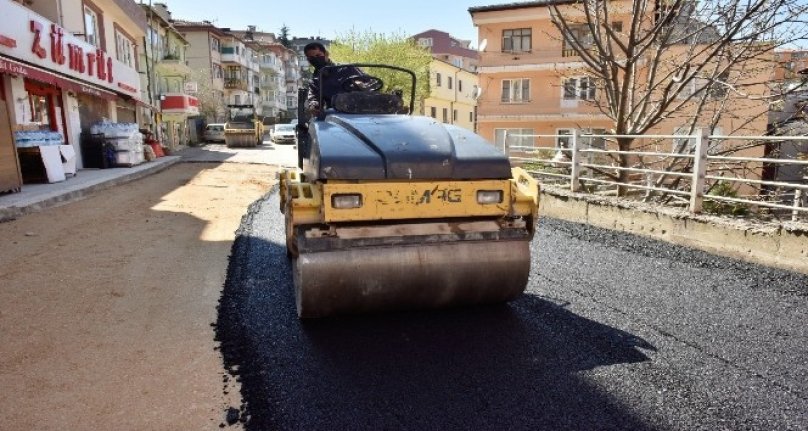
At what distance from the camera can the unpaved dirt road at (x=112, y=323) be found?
256 centimetres

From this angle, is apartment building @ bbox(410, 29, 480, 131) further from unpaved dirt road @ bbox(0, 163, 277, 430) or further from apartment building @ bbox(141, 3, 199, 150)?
unpaved dirt road @ bbox(0, 163, 277, 430)

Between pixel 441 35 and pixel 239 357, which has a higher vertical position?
pixel 441 35

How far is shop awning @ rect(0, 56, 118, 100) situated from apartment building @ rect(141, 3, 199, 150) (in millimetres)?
12678

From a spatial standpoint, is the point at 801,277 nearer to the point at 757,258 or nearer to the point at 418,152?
the point at 757,258

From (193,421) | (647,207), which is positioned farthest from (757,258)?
(193,421)

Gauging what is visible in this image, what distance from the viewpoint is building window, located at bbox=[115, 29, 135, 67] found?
21.4 m

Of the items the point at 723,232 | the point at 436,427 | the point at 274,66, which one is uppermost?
the point at 274,66

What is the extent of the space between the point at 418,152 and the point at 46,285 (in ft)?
11.8

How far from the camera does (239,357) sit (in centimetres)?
311

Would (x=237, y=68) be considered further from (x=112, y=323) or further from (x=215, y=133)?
(x=112, y=323)

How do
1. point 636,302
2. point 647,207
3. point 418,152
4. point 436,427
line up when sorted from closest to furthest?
point 436,427 < point 418,152 < point 636,302 < point 647,207

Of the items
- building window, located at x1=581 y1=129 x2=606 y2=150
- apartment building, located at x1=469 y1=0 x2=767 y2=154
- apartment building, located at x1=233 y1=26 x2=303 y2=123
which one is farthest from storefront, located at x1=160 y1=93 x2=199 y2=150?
apartment building, located at x1=233 y1=26 x2=303 y2=123

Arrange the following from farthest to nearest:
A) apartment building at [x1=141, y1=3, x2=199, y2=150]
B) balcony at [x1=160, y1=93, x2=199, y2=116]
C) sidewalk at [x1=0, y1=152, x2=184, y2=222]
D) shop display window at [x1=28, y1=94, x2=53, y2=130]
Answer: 1. balcony at [x1=160, y1=93, x2=199, y2=116]
2. apartment building at [x1=141, y1=3, x2=199, y2=150]
3. shop display window at [x1=28, y1=94, x2=53, y2=130]
4. sidewalk at [x1=0, y1=152, x2=184, y2=222]

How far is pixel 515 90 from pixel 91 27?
812 inches
